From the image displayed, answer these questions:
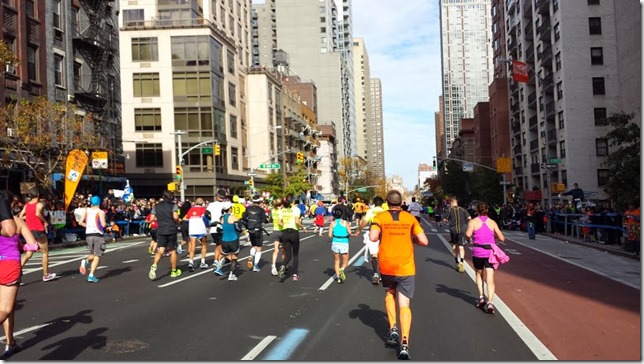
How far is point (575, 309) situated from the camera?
8.55 metres

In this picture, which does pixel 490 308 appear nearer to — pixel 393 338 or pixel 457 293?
pixel 457 293

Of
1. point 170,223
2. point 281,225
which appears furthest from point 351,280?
point 170,223

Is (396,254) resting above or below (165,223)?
below

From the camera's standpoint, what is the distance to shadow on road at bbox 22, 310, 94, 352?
268 inches

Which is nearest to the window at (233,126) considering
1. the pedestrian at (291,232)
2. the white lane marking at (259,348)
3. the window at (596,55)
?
the window at (596,55)

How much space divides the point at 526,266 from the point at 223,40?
149 feet

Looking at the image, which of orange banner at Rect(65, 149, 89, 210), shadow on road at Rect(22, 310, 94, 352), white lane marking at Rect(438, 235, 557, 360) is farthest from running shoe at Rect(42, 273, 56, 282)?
orange banner at Rect(65, 149, 89, 210)

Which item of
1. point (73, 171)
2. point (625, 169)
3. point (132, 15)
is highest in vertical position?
point (132, 15)

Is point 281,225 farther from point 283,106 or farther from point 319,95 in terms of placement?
point 319,95

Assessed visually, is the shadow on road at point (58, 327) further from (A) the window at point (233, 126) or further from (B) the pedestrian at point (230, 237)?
(A) the window at point (233, 126)

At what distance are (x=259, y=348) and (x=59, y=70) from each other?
30.4m

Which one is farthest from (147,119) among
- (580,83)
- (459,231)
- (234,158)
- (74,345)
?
(74,345)

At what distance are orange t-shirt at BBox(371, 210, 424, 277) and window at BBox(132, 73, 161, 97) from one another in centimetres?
4859

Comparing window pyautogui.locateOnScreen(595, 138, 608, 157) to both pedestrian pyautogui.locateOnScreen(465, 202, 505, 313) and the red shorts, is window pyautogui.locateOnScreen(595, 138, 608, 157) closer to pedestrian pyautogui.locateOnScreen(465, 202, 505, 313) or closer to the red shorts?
pedestrian pyautogui.locateOnScreen(465, 202, 505, 313)
